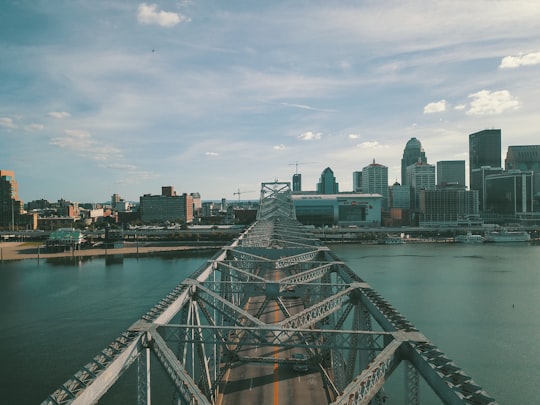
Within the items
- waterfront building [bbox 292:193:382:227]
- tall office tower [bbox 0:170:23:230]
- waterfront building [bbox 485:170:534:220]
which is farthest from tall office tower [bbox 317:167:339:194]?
tall office tower [bbox 0:170:23:230]

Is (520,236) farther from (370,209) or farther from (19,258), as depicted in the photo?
(19,258)

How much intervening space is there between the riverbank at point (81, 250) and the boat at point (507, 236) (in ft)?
139

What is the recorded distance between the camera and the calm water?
536 inches

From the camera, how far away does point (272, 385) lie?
10.7 m

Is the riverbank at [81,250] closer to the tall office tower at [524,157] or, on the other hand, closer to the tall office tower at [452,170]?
the tall office tower at [524,157]

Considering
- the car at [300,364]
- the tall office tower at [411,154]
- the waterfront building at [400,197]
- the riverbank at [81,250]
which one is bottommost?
the riverbank at [81,250]

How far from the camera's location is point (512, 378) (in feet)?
43.0

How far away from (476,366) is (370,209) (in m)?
62.2

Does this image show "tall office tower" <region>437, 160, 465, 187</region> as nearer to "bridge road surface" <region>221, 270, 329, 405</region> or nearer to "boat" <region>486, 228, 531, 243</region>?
"boat" <region>486, 228, 531, 243</region>

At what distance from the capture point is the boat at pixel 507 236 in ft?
200

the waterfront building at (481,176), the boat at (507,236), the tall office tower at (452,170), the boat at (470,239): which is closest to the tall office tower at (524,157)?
the waterfront building at (481,176)

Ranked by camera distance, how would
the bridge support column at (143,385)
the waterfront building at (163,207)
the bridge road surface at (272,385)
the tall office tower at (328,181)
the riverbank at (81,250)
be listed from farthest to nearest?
the tall office tower at (328,181)
the waterfront building at (163,207)
the riverbank at (81,250)
the bridge road surface at (272,385)
the bridge support column at (143,385)

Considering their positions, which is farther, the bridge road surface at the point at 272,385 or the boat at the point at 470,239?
the boat at the point at 470,239

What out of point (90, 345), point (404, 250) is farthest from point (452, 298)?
point (404, 250)
